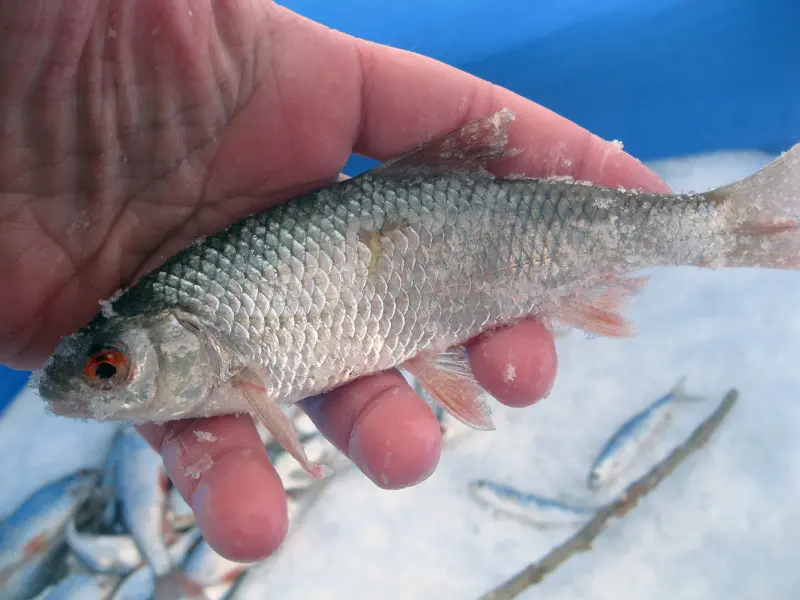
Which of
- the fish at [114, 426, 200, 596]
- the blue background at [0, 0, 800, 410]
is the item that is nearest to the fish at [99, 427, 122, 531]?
the fish at [114, 426, 200, 596]

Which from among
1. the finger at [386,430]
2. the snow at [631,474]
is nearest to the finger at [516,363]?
the finger at [386,430]

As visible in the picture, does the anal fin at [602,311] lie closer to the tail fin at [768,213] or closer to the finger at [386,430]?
the tail fin at [768,213]

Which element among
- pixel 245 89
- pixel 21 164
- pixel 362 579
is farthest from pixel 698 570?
pixel 21 164

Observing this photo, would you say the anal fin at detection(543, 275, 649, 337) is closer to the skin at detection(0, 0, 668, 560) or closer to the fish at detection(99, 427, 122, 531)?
the skin at detection(0, 0, 668, 560)

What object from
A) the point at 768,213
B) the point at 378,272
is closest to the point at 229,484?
the point at 378,272

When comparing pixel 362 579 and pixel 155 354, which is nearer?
pixel 155 354

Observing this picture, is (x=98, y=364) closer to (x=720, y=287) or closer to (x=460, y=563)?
(x=460, y=563)

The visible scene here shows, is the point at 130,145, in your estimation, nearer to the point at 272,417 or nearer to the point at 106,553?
the point at 272,417
